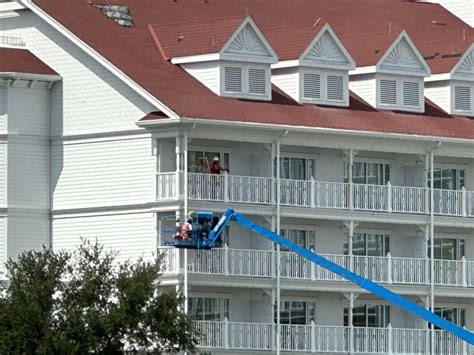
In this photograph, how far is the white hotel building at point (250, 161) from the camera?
105875 mm

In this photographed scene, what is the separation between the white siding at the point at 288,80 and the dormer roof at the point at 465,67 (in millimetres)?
7872

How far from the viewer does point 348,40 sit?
115312 mm

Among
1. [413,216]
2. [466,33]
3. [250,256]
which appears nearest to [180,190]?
[250,256]

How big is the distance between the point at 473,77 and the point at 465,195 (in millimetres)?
5182

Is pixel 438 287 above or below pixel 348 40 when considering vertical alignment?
below

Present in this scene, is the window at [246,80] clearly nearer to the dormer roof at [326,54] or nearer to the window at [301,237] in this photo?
the dormer roof at [326,54]

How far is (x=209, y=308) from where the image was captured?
106938 millimetres

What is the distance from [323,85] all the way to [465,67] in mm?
7358

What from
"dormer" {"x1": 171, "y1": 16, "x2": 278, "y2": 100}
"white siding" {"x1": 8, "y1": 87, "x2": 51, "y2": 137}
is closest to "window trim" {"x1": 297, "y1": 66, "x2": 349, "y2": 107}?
"dormer" {"x1": 171, "y1": 16, "x2": 278, "y2": 100}

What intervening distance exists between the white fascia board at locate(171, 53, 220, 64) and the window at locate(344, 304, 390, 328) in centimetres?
1175

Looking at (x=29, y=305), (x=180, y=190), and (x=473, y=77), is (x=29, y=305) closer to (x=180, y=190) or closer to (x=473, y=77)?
(x=180, y=190)

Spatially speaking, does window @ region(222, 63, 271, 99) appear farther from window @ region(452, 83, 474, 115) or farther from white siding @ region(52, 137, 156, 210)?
window @ region(452, 83, 474, 115)

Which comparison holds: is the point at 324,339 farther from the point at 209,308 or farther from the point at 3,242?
the point at 3,242

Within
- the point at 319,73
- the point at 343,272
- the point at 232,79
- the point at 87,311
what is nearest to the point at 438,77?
the point at 319,73
